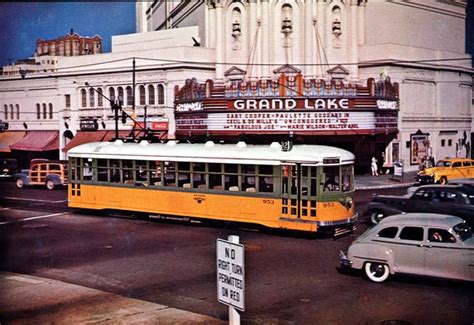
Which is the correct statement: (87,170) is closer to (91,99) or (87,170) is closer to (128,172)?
(128,172)

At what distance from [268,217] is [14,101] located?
8450 mm

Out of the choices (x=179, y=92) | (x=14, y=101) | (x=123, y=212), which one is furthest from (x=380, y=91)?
(x=14, y=101)

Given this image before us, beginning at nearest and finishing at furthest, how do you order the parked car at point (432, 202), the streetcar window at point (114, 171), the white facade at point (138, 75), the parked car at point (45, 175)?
the parked car at point (432, 202), the streetcar window at point (114, 171), the parked car at point (45, 175), the white facade at point (138, 75)

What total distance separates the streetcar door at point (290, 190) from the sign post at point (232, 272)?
11.7 metres

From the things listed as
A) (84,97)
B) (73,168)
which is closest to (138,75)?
(84,97)

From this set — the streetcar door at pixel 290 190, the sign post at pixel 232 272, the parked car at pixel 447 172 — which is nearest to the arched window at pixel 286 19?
the parked car at pixel 447 172

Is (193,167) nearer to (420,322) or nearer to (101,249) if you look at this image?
(101,249)

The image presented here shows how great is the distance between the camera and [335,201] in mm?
18875

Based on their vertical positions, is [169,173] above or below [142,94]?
below

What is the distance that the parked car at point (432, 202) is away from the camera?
19.2 meters

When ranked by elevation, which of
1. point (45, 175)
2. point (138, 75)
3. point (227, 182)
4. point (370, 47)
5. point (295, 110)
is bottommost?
point (45, 175)

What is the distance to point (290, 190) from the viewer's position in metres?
19.2

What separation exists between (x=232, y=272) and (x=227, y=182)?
13326mm

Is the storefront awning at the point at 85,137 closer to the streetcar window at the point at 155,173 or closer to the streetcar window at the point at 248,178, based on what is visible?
the streetcar window at the point at 155,173
